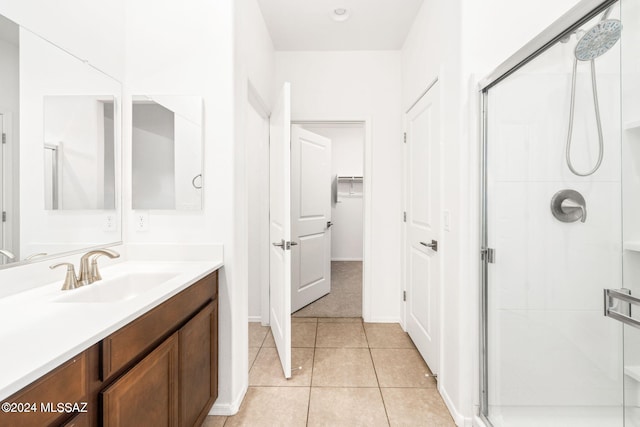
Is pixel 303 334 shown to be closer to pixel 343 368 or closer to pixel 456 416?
pixel 343 368

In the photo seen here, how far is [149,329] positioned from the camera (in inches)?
41.2

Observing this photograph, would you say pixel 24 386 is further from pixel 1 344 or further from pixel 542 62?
pixel 542 62

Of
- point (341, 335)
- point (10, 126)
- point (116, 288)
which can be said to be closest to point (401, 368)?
point (341, 335)

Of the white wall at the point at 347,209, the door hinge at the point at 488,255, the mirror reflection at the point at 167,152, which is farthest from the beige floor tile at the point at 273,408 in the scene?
the white wall at the point at 347,209

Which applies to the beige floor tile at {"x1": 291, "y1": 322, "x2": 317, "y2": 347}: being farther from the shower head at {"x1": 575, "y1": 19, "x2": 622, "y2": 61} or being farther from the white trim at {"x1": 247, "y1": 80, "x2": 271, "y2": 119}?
the shower head at {"x1": 575, "y1": 19, "x2": 622, "y2": 61}

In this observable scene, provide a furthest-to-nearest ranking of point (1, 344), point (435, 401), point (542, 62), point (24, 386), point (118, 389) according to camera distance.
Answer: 1. point (435, 401)
2. point (542, 62)
3. point (118, 389)
4. point (1, 344)
5. point (24, 386)

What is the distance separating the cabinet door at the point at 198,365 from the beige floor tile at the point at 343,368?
0.72 m

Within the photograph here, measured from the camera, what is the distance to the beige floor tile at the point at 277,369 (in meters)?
1.97

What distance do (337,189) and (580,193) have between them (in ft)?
15.9

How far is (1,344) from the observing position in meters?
0.72

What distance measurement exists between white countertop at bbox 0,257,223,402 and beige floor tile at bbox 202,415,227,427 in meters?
0.85

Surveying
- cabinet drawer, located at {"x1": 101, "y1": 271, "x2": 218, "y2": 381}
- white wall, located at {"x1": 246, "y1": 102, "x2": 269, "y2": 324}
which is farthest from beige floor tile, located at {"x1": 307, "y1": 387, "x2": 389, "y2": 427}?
white wall, located at {"x1": 246, "y1": 102, "x2": 269, "y2": 324}

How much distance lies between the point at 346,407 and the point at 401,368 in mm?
590

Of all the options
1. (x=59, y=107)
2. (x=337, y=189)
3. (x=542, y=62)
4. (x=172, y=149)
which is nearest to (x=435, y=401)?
(x=542, y=62)
